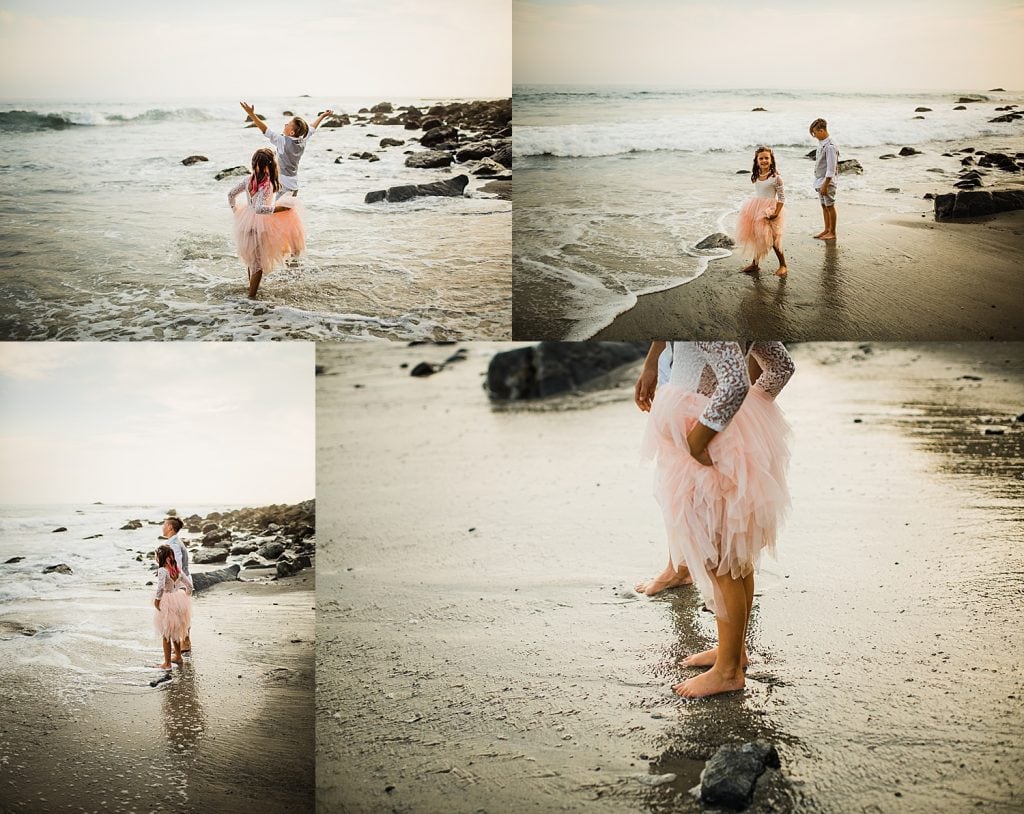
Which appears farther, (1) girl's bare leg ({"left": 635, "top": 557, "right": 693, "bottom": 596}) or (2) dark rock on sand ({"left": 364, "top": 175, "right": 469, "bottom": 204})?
(1) girl's bare leg ({"left": 635, "top": 557, "right": 693, "bottom": 596})

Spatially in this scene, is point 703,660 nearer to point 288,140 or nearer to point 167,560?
point 167,560

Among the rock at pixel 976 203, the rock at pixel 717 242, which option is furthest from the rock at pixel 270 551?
the rock at pixel 976 203

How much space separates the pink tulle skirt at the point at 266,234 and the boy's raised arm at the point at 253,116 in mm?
276

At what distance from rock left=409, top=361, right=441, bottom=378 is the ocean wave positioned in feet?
11.3

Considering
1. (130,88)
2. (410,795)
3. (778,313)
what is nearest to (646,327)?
(778,313)

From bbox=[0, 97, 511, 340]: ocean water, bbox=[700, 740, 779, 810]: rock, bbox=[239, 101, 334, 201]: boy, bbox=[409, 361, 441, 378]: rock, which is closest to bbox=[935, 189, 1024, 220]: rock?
bbox=[0, 97, 511, 340]: ocean water

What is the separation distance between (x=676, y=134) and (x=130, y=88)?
6.82ft

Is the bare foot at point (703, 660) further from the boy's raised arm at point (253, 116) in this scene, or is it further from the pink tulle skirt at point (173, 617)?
the boy's raised arm at point (253, 116)

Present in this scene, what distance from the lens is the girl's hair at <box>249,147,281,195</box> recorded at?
13.3 feet

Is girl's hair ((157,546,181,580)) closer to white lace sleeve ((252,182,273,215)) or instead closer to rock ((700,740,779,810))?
white lace sleeve ((252,182,273,215))

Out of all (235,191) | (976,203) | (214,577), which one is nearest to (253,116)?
(235,191)

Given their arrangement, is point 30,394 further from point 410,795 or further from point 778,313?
point 778,313

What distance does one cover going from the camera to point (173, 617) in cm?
386

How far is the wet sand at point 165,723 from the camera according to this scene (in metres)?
3.71
